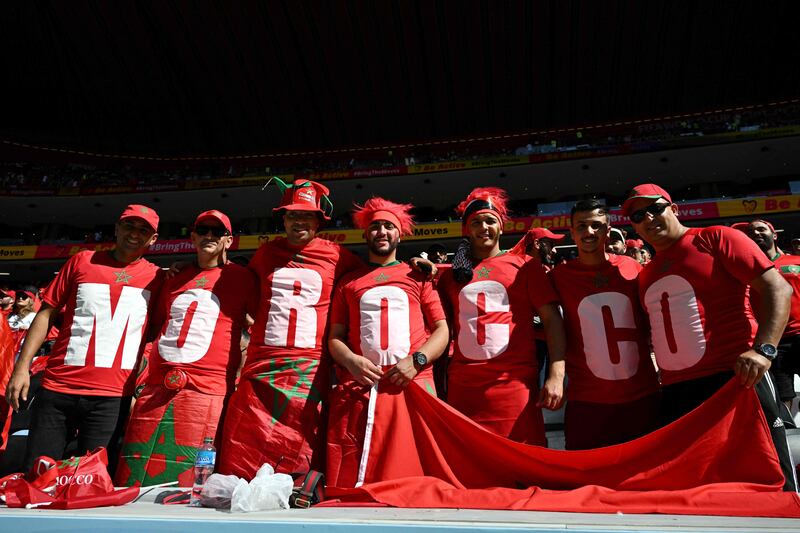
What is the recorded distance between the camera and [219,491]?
2180mm

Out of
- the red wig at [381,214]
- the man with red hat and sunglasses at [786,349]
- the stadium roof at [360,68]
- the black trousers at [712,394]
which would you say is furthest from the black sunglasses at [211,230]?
the stadium roof at [360,68]

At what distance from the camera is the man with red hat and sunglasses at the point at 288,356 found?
2506 mm

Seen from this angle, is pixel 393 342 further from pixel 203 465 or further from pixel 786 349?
pixel 786 349

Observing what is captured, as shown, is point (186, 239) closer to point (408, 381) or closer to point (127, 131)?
point (127, 131)

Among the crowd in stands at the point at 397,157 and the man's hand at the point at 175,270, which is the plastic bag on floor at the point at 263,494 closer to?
the man's hand at the point at 175,270

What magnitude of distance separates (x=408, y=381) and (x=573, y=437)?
0.86 m

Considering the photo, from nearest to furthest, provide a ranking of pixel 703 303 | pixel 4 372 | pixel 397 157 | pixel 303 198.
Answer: pixel 703 303
pixel 303 198
pixel 4 372
pixel 397 157

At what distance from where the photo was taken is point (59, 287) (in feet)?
9.91

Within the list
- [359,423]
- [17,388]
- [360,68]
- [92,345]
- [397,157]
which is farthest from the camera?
[397,157]

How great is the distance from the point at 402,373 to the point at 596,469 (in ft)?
3.09

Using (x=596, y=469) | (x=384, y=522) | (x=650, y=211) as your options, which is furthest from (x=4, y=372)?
Result: (x=650, y=211)

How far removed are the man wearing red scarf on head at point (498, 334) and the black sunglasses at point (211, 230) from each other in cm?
140

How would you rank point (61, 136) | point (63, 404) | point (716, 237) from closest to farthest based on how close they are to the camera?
point (716, 237)
point (63, 404)
point (61, 136)

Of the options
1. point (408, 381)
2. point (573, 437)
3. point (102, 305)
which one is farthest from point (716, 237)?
point (102, 305)
